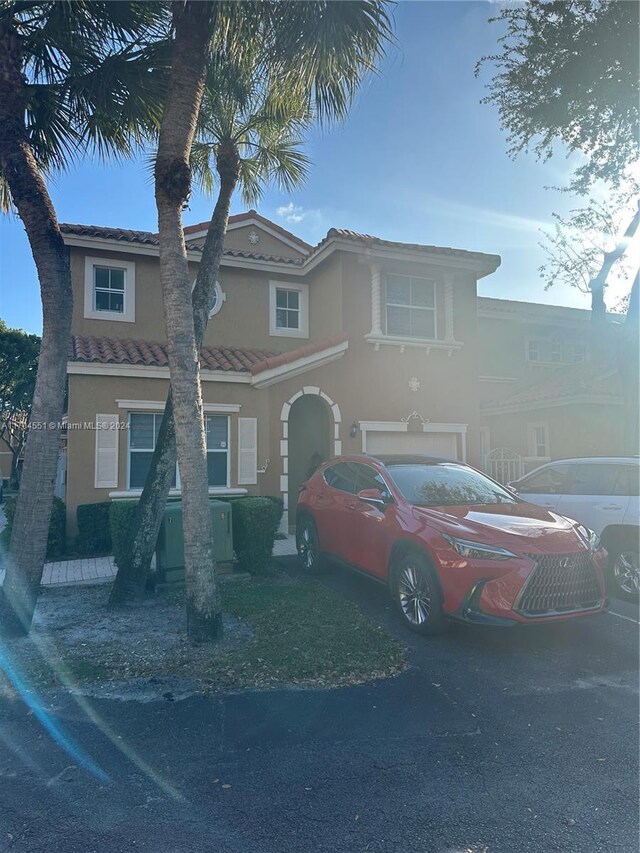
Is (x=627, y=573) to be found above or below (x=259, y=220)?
below

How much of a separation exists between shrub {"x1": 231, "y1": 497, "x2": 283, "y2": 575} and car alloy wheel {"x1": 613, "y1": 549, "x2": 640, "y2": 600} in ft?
15.5

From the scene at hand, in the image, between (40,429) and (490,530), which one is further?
(40,429)

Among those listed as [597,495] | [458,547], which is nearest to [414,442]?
[597,495]

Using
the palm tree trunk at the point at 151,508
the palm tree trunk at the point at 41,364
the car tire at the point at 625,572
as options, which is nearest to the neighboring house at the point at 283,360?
the palm tree trunk at the point at 151,508

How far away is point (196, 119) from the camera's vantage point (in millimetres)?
5762

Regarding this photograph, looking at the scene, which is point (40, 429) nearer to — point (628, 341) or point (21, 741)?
point (21, 741)

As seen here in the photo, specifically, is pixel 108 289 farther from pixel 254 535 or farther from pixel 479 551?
pixel 479 551

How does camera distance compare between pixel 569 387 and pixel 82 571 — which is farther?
A: pixel 569 387

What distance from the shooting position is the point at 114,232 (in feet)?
40.6

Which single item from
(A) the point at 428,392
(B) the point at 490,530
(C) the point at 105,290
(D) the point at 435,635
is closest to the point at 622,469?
(B) the point at 490,530

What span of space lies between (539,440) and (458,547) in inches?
462

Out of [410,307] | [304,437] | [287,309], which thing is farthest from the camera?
[287,309]

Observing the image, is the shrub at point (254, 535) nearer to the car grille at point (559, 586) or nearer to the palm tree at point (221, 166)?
the palm tree at point (221, 166)

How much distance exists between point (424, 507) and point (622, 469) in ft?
10.4
